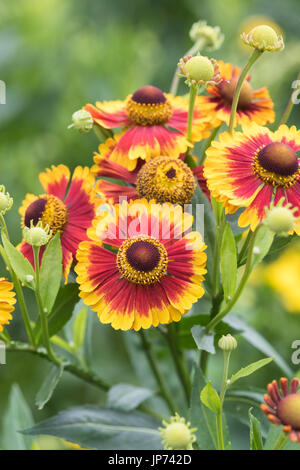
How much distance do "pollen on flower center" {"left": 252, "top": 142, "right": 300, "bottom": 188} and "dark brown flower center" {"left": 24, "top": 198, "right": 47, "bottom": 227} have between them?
268mm

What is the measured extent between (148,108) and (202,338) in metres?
0.32

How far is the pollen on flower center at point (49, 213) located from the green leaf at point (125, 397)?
262 mm

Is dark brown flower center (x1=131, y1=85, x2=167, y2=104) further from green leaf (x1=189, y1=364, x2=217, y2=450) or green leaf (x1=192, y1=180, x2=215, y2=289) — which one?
green leaf (x1=189, y1=364, x2=217, y2=450)

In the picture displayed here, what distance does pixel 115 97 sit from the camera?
1862mm

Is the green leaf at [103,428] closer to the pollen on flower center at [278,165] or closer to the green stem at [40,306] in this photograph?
the green stem at [40,306]

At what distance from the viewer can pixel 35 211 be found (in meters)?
0.77

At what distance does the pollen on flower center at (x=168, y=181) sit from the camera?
0.73 m

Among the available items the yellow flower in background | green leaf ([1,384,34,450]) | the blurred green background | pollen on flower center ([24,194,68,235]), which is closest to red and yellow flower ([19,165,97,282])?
pollen on flower center ([24,194,68,235])

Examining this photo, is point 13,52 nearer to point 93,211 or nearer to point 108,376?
point 108,376

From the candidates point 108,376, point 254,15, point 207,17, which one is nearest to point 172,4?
point 207,17

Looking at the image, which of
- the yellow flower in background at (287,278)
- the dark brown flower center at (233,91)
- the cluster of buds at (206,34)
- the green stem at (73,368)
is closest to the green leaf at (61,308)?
the green stem at (73,368)

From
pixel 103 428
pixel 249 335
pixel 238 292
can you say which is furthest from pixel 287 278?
pixel 238 292

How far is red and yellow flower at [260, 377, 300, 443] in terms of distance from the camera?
57 cm

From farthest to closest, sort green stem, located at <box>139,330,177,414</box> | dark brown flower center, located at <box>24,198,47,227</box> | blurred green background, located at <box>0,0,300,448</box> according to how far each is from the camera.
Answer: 1. blurred green background, located at <box>0,0,300,448</box>
2. green stem, located at <box>139,330,177,414</box>
3. dark brown flower center, located at <box>24,198,47,227</box>
